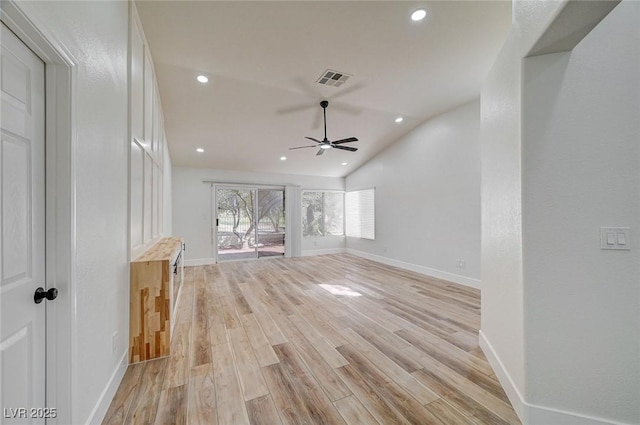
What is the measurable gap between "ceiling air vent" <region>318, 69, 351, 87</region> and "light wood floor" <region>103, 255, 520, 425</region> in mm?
3165

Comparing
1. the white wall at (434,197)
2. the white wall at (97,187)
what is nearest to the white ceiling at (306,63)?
the white wall at (434,197)

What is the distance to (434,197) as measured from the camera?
4754mm

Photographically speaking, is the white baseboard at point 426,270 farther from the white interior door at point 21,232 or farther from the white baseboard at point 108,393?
the white interior door at point 21,232

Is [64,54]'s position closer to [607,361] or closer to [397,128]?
[607,361]

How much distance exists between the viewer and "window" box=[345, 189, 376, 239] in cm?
652

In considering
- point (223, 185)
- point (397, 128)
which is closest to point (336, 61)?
point (397, 128)

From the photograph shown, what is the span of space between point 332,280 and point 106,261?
11.7 feet

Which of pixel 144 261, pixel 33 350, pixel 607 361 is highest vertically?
pixel 144 261

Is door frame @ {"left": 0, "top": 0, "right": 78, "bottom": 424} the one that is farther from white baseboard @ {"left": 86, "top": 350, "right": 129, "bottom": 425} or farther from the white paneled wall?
the white paneled wall

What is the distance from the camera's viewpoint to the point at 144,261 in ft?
6.88

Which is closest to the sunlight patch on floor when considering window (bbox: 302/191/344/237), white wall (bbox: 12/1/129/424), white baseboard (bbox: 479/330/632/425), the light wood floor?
the light wood floor

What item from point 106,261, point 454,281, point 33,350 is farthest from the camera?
point 454,281

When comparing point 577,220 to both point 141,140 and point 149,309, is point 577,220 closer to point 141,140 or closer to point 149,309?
point 149,309

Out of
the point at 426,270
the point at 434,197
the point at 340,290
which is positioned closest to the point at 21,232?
the point at 340,290
